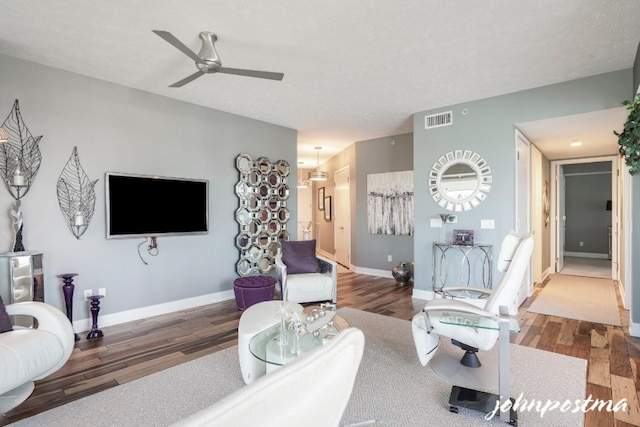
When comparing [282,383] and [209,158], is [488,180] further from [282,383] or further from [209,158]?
[282,383]

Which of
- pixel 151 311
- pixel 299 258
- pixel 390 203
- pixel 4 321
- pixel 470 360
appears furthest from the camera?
pixel 390 203

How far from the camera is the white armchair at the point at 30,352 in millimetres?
1900

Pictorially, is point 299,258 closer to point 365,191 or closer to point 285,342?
point 285,342

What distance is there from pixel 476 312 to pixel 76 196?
12.7 ft

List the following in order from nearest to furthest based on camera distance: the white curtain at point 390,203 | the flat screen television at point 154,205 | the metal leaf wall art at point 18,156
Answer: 1. the metal leaf wall art at point 18,156
2. the flat screen television at point 154,205
3. the white curtain at point 390,203

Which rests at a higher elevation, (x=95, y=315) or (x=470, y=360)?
(x=95, y=315)

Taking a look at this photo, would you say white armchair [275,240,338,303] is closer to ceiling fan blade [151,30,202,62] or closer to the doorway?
ceiling fan blade [151,30,202,62]

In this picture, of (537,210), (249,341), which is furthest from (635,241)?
(249,341)

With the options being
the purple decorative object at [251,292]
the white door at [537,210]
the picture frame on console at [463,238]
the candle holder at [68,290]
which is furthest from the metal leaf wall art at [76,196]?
the white door at [537,210]

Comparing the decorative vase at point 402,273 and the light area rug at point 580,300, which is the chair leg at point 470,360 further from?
the decorative vase at point 402,273

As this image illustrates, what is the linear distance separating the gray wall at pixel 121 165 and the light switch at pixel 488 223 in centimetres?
331

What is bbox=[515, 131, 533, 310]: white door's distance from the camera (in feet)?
13.9

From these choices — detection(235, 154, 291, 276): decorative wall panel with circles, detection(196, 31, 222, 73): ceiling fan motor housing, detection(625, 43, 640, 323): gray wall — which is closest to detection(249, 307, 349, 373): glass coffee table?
detection(196, 31, 222, 73): ceiling fan motor housing

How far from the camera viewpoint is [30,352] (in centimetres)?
201
